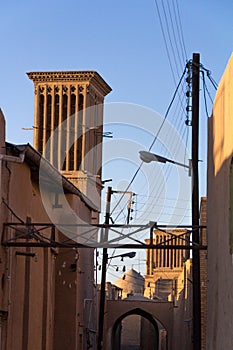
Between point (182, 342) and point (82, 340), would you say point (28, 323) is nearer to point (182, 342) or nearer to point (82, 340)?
point (82, 340)

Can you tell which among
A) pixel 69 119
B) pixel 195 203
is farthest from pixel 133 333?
pixel 195 203

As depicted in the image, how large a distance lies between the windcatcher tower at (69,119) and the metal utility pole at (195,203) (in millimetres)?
25899

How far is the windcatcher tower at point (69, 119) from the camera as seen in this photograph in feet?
157

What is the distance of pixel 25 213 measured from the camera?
75.2 ft

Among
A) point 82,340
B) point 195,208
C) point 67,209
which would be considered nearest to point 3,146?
point 195,208

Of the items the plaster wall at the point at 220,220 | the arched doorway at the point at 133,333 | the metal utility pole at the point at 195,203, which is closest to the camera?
the plaster wall at the point at 220,220

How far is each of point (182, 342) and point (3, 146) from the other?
21446 mm

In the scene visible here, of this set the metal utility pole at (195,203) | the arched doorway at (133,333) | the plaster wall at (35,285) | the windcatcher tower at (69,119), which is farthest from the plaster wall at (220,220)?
the arched doorway at (133,333)

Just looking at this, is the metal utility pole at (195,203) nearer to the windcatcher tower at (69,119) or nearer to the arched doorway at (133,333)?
the windcatcher tower at (69,119)

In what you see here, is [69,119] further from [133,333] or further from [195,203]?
[133,333]

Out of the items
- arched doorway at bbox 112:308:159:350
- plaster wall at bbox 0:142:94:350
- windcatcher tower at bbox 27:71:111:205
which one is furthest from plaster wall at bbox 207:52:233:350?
arched doorway at bbox 112:308:159:350

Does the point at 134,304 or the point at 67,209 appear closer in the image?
the point at 67,209

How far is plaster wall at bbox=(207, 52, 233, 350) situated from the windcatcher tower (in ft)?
100

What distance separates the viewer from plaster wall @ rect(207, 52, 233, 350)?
532 inches
